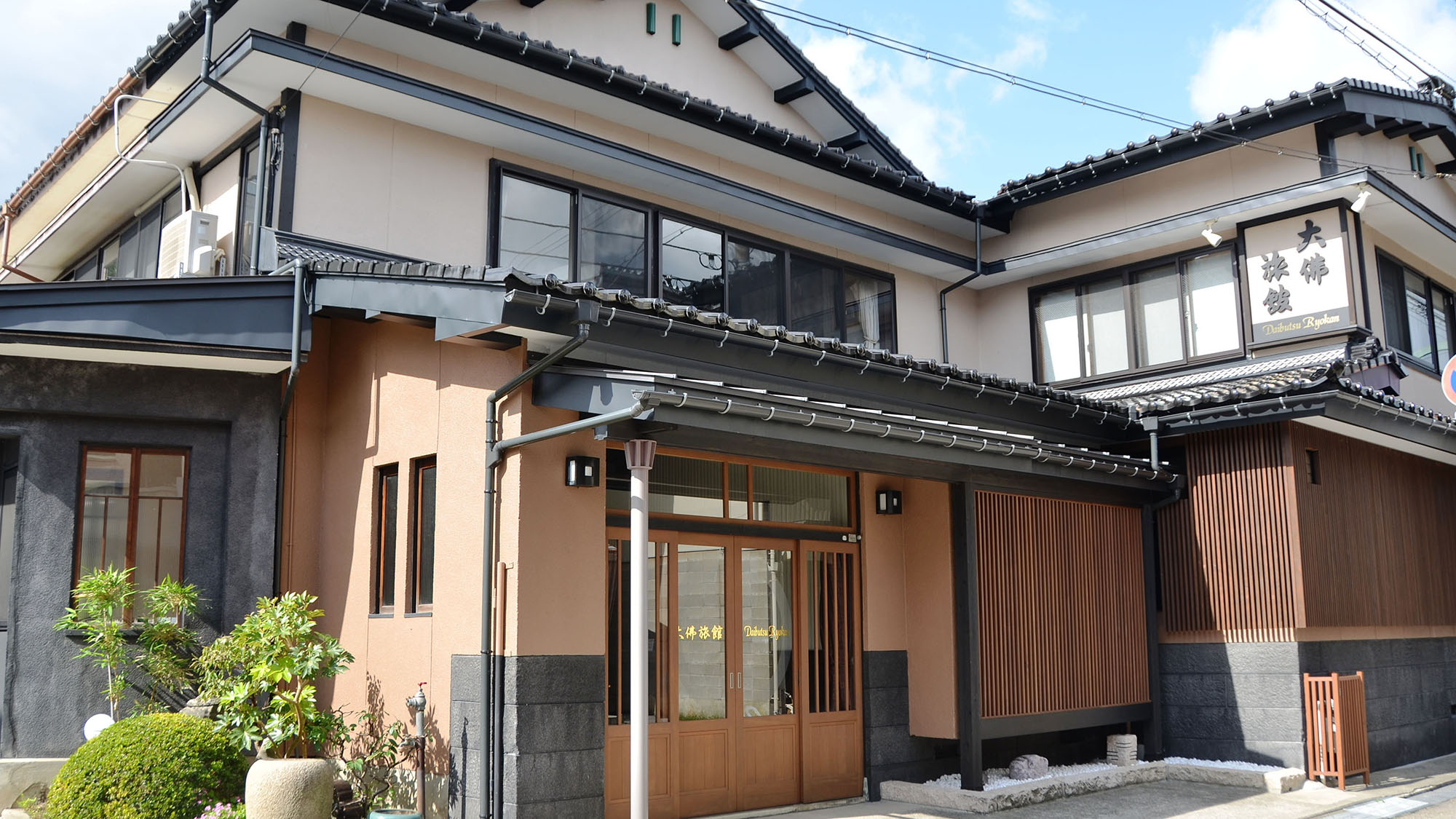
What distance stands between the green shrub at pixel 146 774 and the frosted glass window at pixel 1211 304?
11.5 m

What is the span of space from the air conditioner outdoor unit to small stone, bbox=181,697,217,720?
155 inches

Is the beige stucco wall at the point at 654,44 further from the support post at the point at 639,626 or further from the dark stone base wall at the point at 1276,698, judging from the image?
the dark stone base wall at the point at 1276,698

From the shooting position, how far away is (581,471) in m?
7.90

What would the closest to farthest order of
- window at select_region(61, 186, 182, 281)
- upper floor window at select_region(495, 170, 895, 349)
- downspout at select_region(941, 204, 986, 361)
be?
1. upper floor window at select_region(495, 170, 895, 349)
2. window at select_region(61, 186, 182, 281)
3. downspout at select_region(941, 204, 986, 361)

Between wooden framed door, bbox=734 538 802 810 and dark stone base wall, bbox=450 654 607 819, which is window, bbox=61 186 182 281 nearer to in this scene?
dark stone base wall, bbox=450 654 607 819

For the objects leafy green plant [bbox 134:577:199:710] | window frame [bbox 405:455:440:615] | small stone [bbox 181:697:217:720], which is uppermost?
window frame [bbox 405:455:440:615]

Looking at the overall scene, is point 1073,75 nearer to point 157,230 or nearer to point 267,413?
point 267,413

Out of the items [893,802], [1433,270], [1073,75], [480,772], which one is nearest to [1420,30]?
[1073,75]

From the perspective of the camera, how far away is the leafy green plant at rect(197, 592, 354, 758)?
26.3ft

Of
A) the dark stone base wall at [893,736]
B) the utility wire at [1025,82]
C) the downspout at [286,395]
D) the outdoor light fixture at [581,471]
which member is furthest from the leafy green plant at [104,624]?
the utility wire at [1025,82]

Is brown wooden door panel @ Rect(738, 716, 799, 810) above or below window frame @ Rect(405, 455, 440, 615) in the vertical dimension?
below

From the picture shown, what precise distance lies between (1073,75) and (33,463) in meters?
9.94

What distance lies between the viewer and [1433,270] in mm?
15422

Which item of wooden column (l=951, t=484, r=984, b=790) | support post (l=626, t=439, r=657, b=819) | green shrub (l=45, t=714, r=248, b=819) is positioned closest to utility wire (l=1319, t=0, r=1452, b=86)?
wooden column (l=951, t=484, r=984, b=790)
